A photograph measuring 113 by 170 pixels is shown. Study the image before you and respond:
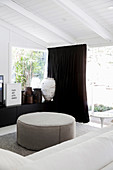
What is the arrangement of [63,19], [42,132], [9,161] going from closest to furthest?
[9,161]
[42,132]
[63,19]

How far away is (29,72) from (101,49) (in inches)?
96.2

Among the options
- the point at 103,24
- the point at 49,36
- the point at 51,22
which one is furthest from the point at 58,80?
the point at 103,24

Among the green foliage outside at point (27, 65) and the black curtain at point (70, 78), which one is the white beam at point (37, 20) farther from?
the green foliage outside at point (27, 65)

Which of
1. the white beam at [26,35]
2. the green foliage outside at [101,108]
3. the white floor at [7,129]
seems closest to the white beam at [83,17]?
the green foliage outside at [101,108]

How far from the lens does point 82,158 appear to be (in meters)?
1.00

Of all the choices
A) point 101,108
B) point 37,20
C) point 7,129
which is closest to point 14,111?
Answer: point 7,129

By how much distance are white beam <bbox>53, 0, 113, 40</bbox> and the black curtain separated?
1.93 ft

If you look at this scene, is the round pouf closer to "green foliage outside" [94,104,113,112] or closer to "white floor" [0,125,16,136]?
"white floor" [0,125,16,136]

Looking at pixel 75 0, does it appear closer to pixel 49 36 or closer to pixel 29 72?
pixel 49 36

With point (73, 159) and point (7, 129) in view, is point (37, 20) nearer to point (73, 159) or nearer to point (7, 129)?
point (7, 129)

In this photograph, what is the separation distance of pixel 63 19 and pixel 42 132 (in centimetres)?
237

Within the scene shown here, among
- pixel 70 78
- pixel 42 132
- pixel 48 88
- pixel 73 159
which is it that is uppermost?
pixel 70 78

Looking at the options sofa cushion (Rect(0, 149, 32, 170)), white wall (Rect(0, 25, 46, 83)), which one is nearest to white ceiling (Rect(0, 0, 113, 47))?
white wall (Rect(0, 25, 46, 83))

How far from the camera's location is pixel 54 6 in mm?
3621
